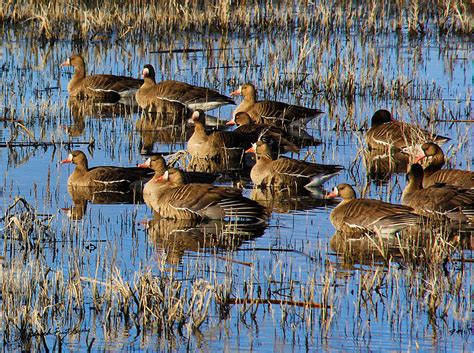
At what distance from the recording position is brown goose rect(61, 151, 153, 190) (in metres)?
14.7

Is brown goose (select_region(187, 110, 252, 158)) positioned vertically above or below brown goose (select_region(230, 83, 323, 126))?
below

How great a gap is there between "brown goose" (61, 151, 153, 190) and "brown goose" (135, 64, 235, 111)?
17.5ft

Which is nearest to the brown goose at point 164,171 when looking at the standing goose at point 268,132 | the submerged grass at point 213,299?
the standing goose at point 268,132

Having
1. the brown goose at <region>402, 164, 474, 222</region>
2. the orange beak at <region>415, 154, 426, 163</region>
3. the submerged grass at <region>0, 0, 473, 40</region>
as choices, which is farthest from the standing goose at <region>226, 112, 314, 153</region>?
the submerged grass at <region>0, 0, 473, 40</region>

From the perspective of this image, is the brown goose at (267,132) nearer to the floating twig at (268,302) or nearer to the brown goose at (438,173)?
the brown goose at (438,173)

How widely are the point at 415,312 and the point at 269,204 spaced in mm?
4965

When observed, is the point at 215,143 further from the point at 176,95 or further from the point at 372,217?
the point at 372,217

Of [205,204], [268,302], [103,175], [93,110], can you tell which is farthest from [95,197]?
[93,110]

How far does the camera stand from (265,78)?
21906 mm

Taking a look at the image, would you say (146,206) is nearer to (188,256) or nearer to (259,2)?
(188,256)

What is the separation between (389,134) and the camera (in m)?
17.0

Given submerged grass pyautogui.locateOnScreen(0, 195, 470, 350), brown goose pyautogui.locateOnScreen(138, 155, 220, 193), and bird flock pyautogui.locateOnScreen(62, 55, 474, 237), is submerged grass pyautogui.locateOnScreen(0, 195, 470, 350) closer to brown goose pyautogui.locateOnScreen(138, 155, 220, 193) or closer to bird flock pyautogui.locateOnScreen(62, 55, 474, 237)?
bird flock pyautogui.locateOnScreen(62, 55, 474, 237)

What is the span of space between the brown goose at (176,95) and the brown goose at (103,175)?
533 cm

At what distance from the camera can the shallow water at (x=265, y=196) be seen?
8.67 meters
